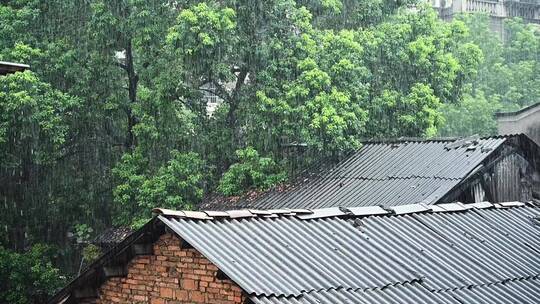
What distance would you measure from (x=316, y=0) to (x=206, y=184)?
5.97 m

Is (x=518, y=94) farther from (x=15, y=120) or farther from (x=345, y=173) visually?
(x=15, y=120)

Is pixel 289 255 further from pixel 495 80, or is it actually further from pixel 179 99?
pixel 495 80

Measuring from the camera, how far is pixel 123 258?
11109mm

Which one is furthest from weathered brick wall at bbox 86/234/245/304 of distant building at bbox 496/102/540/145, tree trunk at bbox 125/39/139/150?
distant building at bbox 496/102/540/145

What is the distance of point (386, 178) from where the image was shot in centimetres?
1897

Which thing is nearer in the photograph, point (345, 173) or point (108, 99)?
point (345, 173)

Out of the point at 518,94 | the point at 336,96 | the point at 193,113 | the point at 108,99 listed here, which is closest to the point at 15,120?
the point at 108,99

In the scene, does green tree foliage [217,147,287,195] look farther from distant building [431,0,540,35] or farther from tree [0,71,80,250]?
distant building [431,0,540,35]

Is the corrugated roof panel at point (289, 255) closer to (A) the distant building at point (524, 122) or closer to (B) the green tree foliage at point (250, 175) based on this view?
(B) the green tree foliage at point (250, 175)

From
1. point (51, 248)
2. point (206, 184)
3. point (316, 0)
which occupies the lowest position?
point (51, 248)

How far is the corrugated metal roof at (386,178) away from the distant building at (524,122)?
21.1 feet

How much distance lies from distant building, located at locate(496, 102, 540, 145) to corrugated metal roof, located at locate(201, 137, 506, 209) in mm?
6428

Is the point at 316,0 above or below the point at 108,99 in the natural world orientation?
above

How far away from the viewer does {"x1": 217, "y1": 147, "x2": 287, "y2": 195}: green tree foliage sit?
20.7 metres
